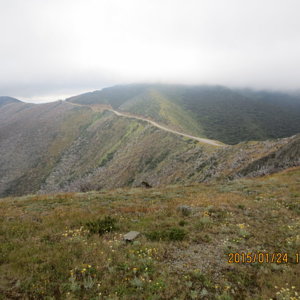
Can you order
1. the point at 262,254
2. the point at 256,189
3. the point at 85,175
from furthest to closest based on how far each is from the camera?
the point at 85,175 → the point at 256,189 → the point at 262,254

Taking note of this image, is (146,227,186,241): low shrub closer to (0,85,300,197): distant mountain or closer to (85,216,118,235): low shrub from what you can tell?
(85,216,118,235): low shrub

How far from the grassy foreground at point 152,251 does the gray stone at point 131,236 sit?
0.67 feet

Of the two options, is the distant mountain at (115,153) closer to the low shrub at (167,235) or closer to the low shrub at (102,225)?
the low shrub at (167,235)

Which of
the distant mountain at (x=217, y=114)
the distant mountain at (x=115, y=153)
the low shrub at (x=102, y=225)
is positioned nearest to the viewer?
the low shrub at (x=102, y=225)

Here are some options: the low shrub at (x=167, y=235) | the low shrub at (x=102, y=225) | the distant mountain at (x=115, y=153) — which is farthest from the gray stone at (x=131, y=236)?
the distant mountain at (x=115, y=153)

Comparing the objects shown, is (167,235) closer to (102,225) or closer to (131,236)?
(131,236)

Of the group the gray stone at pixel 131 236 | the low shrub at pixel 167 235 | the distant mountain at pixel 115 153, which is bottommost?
the distant mountain at pixel 115 153

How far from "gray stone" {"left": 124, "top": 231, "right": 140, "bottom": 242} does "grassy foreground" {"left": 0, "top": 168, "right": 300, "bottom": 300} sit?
0.20 m

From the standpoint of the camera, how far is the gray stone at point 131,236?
8203 millimetres

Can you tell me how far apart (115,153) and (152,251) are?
67562 millimetres

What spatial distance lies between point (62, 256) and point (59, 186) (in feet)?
229

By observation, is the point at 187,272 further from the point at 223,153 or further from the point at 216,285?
the point at 223,153

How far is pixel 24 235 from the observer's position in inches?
335

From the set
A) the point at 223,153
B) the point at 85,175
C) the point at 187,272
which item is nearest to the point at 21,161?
the point at 85,175
